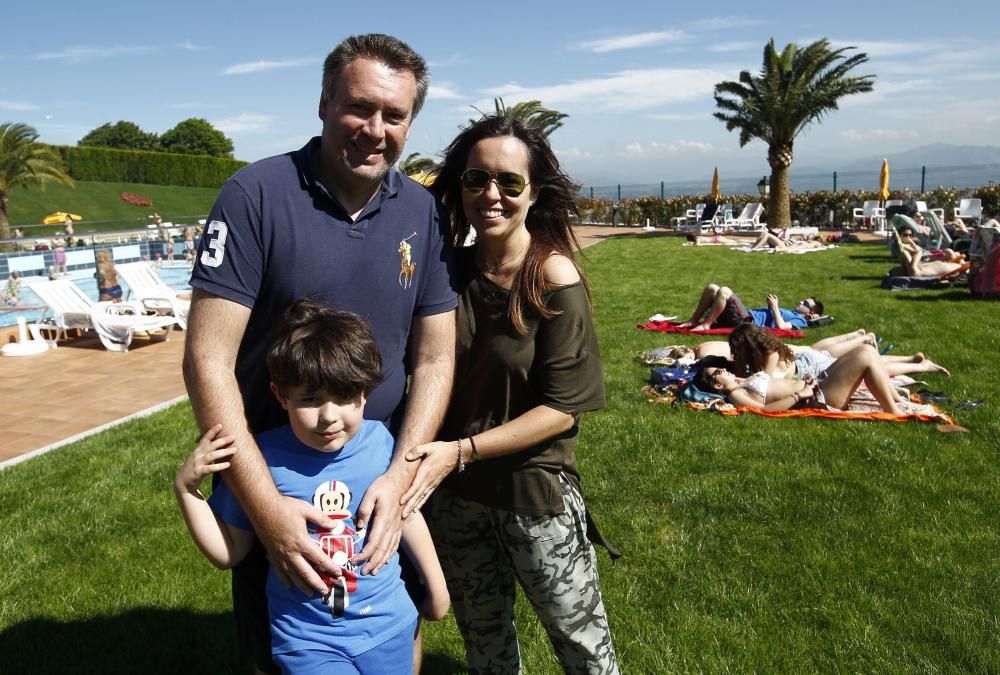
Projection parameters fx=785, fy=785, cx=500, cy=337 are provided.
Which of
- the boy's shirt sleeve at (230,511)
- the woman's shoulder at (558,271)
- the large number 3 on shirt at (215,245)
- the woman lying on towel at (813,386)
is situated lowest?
the woman lying on towel at (813,386)

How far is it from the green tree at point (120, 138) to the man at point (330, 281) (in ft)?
321

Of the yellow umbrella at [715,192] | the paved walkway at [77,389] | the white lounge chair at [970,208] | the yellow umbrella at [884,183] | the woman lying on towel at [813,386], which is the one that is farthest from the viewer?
the yellow umbrella at [715,192]

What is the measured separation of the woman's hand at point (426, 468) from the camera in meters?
1.99

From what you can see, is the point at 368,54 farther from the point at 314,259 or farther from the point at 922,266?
the point at 922,266

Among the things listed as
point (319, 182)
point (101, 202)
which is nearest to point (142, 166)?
point (101, 202)

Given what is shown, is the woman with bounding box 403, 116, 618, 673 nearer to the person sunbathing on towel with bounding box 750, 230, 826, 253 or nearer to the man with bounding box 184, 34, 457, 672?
the man with bounding box 184, 34, 457, 672

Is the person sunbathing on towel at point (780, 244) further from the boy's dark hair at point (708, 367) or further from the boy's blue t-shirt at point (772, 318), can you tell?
the boy's dark hair at point (708, 367)

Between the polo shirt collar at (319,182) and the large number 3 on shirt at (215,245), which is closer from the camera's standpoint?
the large number 3 on shirt at (215,245)

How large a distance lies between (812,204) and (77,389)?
28165 mm

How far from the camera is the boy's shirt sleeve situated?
76.5 inches

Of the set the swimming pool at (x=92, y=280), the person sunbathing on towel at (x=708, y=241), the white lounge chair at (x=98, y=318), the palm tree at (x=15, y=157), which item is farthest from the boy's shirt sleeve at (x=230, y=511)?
the palm tree at (x=15, y=157)

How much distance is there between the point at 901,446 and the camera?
5332mm

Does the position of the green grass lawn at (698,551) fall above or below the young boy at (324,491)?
below

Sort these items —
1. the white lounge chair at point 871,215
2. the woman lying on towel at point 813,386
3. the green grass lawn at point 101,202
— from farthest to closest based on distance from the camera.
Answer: the green grass lawn at point 101,202 → the white lounge chair at point 871,215 → the woman lying on towel at point 813,386
